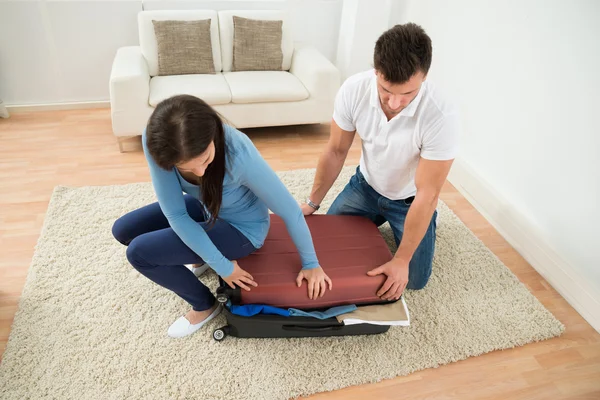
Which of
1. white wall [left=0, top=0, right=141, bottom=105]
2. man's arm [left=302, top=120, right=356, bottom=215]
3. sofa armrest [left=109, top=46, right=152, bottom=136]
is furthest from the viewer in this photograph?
white wall [left=0, top=0, right=141, bottom=105]

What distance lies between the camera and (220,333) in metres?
1.61

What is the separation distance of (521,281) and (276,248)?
1.26 meters

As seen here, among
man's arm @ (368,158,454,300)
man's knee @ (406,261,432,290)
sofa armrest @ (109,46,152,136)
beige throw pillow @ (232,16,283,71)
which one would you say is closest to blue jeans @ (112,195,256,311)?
man's arm @ (368,158,454,300)

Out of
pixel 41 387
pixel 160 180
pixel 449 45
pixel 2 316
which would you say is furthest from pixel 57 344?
pixel 449 45

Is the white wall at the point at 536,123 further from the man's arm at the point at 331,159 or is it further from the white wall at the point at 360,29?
the man's arm at the point at 331,159

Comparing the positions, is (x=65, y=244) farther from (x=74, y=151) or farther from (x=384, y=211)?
(x=384, y=211)

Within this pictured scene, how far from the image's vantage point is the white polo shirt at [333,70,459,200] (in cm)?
146

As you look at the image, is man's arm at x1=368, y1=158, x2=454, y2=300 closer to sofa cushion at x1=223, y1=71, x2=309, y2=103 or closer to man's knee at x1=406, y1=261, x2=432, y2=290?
man's knee at x1=406, y1=261, x2=432, y2=290

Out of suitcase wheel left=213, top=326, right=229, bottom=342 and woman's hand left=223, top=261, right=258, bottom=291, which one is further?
suitcase wheel left=213, top=326, right=229, bottom=342

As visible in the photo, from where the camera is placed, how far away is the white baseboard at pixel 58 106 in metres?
3.13

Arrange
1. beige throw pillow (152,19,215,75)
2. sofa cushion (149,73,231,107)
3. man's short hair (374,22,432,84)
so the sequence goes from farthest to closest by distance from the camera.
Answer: beige throw pillow (152,19,215,75) → sofa cushion (149,73,231,107) → man's short hair (374,22,432,84)

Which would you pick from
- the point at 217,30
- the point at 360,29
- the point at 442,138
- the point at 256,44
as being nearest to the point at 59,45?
the point at 217,30

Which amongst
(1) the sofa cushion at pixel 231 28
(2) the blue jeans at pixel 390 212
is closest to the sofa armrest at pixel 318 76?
(1) the sofa cushion at pixel 231 28

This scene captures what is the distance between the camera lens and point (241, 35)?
115 inches
